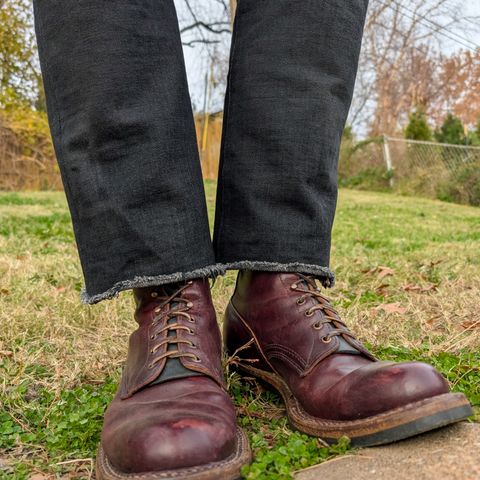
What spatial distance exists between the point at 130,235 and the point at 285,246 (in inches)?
10.8

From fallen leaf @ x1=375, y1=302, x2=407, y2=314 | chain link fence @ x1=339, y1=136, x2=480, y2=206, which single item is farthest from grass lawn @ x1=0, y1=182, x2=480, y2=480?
chain link fence @ x1=339, y1=136, x2=480, y2=206

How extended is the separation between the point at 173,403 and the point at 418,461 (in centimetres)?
34

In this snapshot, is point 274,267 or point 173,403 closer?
point 173,403

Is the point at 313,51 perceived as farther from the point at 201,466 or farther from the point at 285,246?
the point at 201,466

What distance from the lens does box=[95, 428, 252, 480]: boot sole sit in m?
0.72

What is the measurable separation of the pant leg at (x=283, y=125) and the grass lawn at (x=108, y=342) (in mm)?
288

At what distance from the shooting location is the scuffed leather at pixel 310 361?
0.83 meters

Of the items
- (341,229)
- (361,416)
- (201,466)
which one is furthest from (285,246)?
(341,229)

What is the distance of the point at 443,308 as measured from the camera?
1779 mm

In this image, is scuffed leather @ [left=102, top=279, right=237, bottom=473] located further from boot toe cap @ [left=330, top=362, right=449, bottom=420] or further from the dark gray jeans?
boot toe cap @ [left=330, top=362, right=449, bottom=420]

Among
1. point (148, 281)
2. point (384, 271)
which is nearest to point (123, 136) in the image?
point (148, 281)

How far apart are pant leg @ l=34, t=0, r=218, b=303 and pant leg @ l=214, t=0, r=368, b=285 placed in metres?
0.10

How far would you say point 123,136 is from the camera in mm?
924

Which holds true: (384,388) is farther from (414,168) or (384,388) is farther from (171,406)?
(414,168)
